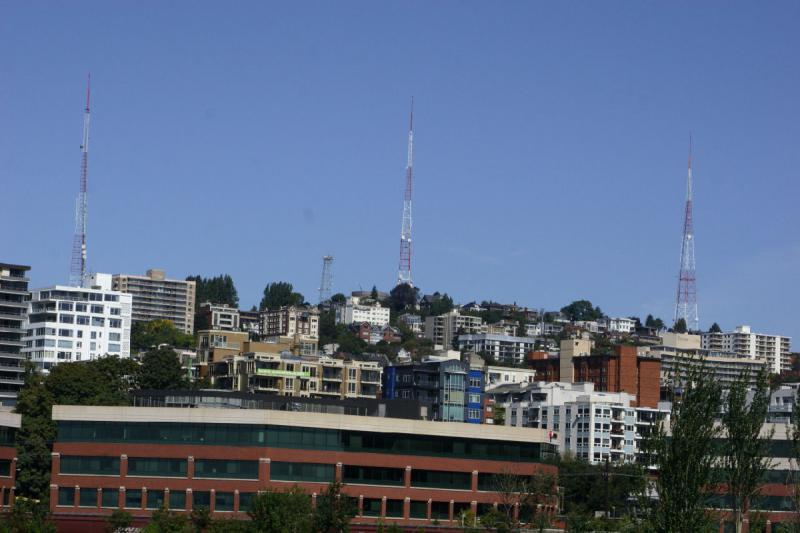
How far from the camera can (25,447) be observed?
15212 centimetres

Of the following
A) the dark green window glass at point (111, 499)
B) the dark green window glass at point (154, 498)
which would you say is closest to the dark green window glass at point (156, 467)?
the dark green window glass at point (154, 498)

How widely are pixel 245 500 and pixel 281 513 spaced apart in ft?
56.5

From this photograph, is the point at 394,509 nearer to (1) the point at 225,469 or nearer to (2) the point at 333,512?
(1) the point at 225,469

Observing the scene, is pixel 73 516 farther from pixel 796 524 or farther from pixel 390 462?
pixel 796 524

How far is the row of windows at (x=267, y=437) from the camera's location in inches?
5271

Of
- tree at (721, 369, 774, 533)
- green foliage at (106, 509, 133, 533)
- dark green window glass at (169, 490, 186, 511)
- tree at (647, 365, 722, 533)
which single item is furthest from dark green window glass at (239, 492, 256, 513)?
tree at (647, 365, 722, 533)

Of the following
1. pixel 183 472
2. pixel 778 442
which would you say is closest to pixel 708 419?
pixel 183 472

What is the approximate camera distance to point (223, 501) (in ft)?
433

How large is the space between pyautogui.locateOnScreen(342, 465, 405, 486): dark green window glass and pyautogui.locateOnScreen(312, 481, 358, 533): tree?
1360cm

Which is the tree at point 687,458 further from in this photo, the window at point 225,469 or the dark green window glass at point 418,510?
the window at point 225,469

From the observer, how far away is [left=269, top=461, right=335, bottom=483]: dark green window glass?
132875 millimetres

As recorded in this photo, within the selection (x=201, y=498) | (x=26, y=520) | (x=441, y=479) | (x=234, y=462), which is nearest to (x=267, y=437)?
(x=234, y=462)

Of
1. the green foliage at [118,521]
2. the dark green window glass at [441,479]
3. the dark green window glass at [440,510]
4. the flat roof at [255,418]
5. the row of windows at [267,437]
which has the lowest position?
the green foliage at [118,521]

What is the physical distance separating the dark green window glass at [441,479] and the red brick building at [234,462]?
10 cm
